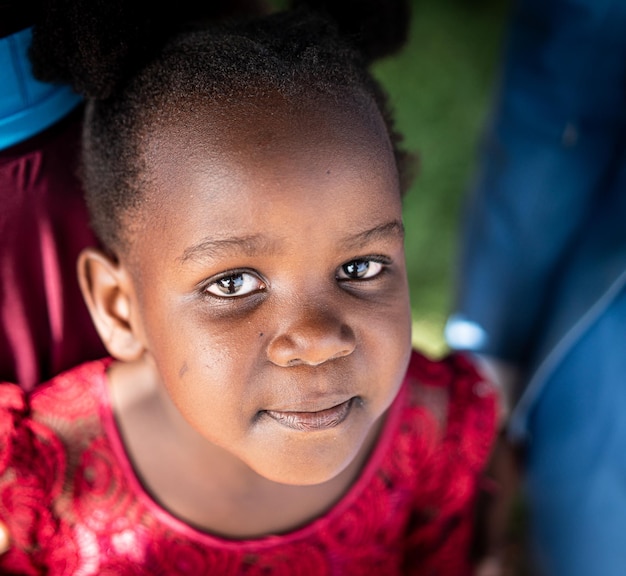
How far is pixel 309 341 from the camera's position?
87 centimetres

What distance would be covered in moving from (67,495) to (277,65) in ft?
2.11

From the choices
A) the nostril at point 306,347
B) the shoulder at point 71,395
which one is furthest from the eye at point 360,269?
the shoulder at point 71,395

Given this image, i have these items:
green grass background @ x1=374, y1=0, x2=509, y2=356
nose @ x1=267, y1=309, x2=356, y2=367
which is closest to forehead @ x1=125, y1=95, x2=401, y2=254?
nose @ x1=267, y1=309, x2=356, y2=367

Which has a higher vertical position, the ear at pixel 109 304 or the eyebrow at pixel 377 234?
the eyebrow at pixel 377 234

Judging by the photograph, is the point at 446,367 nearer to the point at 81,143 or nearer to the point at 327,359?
the point at 327,359

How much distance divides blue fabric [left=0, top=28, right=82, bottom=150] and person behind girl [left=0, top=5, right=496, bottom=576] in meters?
0.05

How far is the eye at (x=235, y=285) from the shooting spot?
91 cm

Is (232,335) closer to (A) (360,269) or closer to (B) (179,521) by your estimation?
(A) (360,269)

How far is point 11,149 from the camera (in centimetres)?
100

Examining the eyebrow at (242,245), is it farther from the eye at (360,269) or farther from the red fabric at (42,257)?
the red fabric at (42,257)

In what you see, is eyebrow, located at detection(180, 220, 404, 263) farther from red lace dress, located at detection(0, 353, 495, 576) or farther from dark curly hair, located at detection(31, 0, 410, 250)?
red lace dress, located at detection(0, 353, 495, 576)

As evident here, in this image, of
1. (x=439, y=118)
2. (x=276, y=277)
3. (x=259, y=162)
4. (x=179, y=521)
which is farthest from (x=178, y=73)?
(x=439, y=118)

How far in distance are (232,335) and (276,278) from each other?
3.4 inches

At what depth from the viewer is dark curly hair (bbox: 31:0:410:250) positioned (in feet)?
2.98
